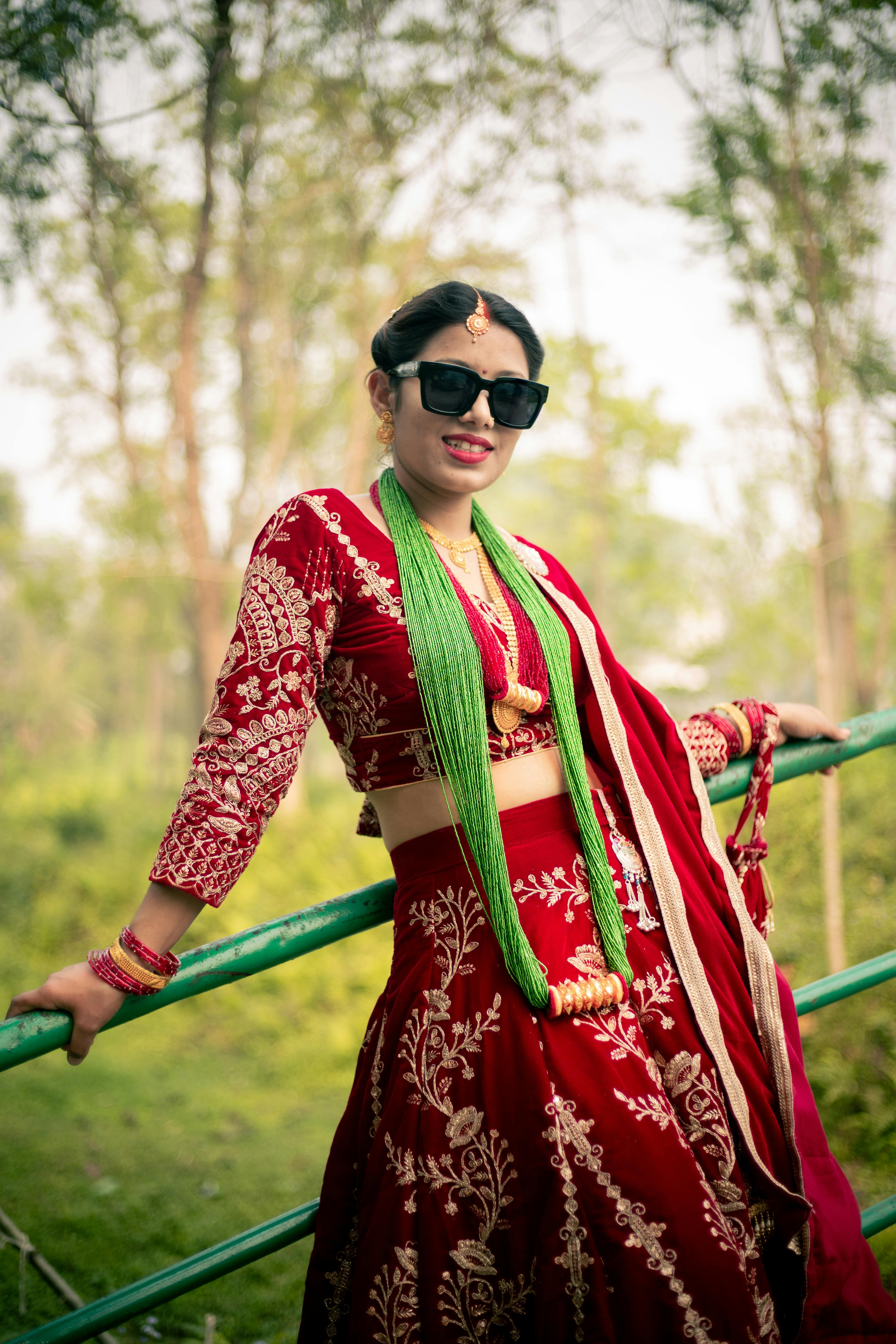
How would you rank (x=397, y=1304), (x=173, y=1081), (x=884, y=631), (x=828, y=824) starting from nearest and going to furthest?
(x=397, y=1304)
(x=828, y=824)
(x=173, y=1081)
(x=884, y=631)

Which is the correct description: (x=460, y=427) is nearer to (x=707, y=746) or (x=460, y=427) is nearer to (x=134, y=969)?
(x=707, y=746)

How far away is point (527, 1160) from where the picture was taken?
113 cm

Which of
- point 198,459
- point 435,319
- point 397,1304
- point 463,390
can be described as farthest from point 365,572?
point 198,459

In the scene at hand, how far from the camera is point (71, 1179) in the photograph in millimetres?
3492

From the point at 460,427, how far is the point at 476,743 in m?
0.49

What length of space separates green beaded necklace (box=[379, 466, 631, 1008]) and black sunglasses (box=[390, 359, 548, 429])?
18cm

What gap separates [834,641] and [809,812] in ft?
11.2

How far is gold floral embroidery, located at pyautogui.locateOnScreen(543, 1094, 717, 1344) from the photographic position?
3.50ft

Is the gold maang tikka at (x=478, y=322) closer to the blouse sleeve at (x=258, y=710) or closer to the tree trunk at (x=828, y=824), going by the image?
the blouse sleeve at (x=258, y=710)

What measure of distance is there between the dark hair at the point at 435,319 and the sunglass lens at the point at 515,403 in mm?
87

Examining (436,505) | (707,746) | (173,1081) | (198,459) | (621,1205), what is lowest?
(173,1081)

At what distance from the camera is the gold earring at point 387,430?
60.3 inches

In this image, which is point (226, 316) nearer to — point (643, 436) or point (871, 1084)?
point (643, 436)

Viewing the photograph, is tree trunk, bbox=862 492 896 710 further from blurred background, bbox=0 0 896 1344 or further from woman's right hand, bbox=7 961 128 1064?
woman's right hand, bbox=7 961 128 1064
